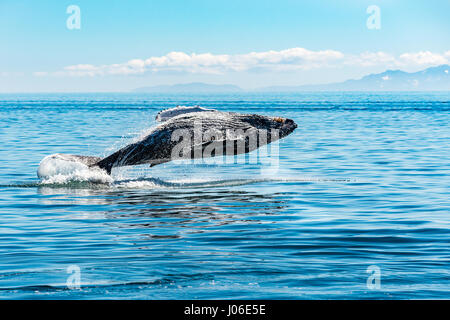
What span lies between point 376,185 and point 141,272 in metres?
13.5

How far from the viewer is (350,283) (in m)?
10.8

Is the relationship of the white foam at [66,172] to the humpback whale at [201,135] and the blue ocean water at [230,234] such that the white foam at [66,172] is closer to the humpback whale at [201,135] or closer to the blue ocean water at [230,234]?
the blue ocean water at [230,234]

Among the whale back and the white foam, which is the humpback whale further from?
the white foam

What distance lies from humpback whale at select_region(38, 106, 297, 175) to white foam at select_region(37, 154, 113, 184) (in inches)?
67.5

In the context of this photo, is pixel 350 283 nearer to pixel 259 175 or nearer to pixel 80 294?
pixel 80 294

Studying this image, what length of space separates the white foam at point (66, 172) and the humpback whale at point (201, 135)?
5.62ft

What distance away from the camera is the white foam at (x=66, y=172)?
21.9 m

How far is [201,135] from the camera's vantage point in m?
20.0

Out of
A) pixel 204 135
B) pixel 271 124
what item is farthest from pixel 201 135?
pixel 271 124

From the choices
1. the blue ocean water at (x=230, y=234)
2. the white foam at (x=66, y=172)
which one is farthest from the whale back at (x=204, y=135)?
the white foam at (x=66, y=172)

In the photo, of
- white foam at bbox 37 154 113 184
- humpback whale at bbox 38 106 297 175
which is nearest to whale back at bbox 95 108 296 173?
humpback whale at bbox 38 106 297 175

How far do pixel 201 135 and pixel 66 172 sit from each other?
567cm
